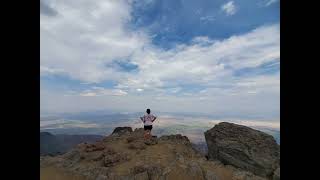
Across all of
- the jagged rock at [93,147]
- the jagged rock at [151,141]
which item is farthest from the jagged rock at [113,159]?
the jagged rock at [151,141]

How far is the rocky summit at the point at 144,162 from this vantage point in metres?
13.8

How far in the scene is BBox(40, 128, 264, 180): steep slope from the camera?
1380 cm

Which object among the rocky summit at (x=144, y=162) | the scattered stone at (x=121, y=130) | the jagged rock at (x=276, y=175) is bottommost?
the jagged rock at (x=276, y=175)

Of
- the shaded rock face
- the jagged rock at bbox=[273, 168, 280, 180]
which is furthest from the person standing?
the jagged rock at bbox=[273, 168, 280, 180]

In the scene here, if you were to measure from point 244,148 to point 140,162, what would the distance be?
5.51 meters

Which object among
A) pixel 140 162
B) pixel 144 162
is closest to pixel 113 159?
pixel 140 162

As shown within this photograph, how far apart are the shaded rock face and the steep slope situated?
2.25 ft

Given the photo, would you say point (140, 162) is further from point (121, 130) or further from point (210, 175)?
point (121, 130)

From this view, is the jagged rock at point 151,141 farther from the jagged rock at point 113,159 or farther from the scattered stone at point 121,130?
the scattered stone at point 121,130

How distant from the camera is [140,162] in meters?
14.6
